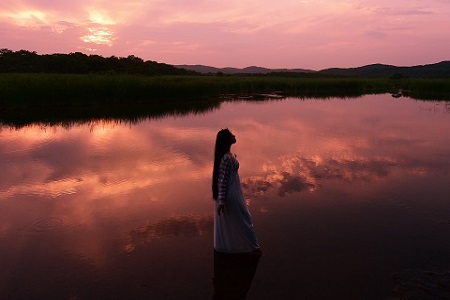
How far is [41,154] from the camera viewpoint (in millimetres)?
10992

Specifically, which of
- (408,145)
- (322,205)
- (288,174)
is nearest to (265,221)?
(322,205)

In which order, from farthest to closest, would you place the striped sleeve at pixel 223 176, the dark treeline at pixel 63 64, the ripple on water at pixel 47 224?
the dark treeline at pixel 63 64
the ripple on water at pixel 47 224
the striped sleeve at pixel 223 176

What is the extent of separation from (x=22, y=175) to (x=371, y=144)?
35.7 ft

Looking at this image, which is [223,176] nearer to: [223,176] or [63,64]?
[223,176]

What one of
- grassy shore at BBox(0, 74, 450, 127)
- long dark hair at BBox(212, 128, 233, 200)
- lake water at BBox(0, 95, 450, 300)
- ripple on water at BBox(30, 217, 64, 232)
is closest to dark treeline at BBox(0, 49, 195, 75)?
grassy shore at BBox(0, 74, 450, 127)

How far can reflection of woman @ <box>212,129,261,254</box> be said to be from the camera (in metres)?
4.88

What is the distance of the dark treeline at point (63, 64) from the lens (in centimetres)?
5291

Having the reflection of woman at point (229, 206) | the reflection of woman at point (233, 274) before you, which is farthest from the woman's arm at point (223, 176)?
the reflection of woman at point (233, 274)

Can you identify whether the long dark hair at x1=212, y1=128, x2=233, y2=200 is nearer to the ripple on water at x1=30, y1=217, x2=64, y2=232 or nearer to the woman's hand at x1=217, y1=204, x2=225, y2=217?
the woman's hand at x1=217, y1=204, x2=225, y2=217

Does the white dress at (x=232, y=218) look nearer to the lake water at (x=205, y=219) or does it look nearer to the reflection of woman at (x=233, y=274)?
the reflection of woman at (x=233, y=274)

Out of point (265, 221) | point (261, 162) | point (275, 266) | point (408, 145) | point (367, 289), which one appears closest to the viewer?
point (367, 289)

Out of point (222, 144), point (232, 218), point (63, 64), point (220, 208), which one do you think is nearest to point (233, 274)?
point (232, 218)

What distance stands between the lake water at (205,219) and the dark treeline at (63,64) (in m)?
42.7

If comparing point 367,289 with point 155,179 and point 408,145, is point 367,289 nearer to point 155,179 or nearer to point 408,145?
point 155,179
